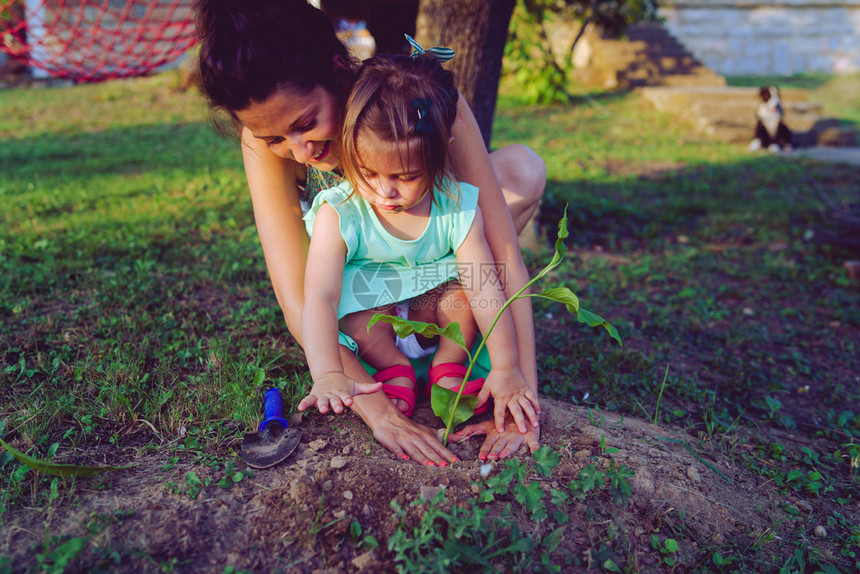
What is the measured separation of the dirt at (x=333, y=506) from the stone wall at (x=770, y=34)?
41.7 ft

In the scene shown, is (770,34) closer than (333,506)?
No

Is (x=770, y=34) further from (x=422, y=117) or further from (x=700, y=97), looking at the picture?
(x=422, y=117)

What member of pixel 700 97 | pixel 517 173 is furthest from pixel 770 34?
pixel 517 173

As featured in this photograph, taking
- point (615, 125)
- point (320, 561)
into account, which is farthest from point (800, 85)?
point (320, 561)

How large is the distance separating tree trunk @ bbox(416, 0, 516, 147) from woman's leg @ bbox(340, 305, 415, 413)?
1.69 metres

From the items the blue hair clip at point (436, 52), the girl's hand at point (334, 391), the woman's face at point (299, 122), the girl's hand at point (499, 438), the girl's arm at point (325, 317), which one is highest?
the blue hair clip at point (436, 52)

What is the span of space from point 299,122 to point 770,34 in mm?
14375

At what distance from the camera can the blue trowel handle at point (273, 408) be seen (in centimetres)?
169

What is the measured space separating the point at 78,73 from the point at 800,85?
12812 millimetres

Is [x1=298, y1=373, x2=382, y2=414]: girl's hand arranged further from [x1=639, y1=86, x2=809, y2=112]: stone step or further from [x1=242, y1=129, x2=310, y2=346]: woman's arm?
[x1=639, y1=86, x2=809, y2=112]: stone step

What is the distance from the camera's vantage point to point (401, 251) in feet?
6.15

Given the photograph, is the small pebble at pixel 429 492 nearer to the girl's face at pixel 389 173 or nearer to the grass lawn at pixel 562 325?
the grass lawn at pixel 562 325

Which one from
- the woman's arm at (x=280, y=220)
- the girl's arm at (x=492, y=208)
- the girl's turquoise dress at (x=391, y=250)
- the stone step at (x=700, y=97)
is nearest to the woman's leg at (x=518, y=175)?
the girl's arm at (x=492, y=208)

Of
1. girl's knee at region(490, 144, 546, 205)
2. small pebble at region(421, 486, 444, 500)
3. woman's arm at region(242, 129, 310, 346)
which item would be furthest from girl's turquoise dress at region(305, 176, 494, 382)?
small pebble at region(421, 486, 444, 500)
